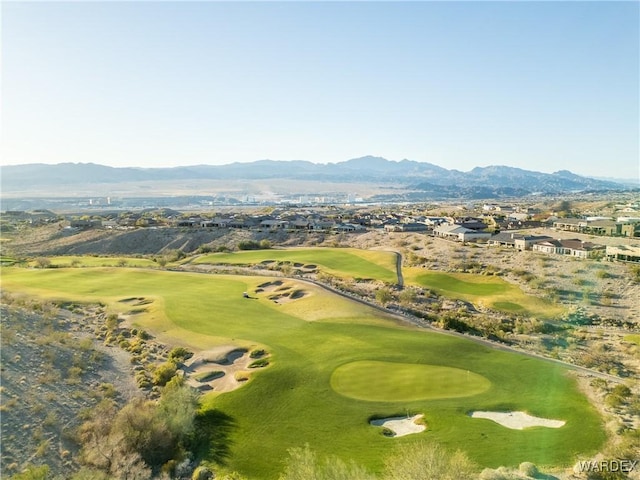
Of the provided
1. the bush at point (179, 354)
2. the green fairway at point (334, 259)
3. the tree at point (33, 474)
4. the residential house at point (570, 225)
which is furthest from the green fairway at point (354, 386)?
the residential house at point (570, 225)

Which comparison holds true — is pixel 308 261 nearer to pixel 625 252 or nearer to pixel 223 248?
pixel 223 248

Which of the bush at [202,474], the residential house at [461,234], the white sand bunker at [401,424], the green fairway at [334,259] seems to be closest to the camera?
the bush at [202,474]

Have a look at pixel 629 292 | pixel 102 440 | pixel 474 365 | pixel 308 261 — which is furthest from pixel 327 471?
pixel 308 261

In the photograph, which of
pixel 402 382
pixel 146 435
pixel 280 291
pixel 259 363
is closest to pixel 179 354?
pixel 259 363

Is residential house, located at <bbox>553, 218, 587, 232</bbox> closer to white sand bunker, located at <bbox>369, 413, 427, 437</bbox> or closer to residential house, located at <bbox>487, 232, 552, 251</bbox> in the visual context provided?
residential house, located at <bbox>487, 232, 552, 251</bbox>

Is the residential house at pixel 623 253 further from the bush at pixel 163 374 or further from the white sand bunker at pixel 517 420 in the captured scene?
the bush at pixel 163 374

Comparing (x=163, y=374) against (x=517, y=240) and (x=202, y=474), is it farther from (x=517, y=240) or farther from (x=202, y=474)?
(x=517, y=240)
